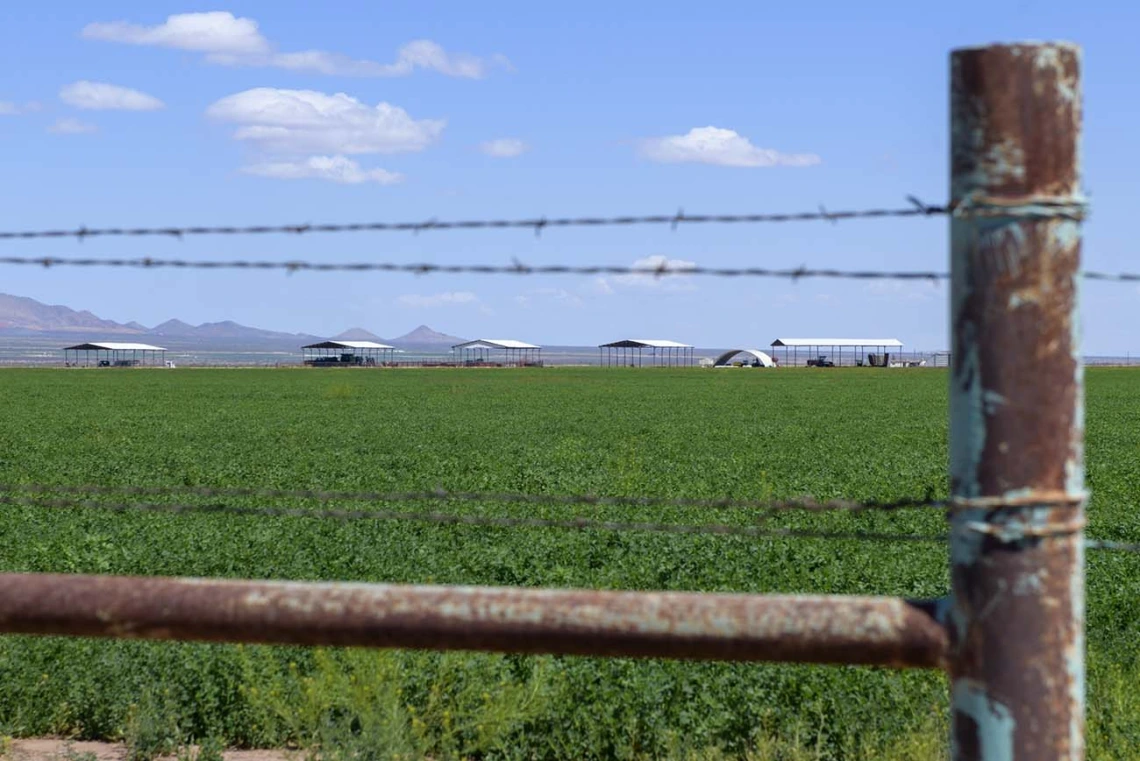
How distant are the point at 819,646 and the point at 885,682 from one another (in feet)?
18.7

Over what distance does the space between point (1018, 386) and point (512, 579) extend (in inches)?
398

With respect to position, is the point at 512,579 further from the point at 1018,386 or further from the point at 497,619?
the point at 1018,386

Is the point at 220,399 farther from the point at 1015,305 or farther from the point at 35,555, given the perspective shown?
the point at 1015,305

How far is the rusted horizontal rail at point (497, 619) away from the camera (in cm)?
233

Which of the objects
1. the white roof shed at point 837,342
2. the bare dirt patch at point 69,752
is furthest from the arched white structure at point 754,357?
the bare dirt patch at point 69,752

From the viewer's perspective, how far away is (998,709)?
89.0 inches

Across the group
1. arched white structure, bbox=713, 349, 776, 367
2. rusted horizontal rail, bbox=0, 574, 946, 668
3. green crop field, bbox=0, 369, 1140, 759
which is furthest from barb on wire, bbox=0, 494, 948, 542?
arched white structure, bbox=713, 349, 776, 367

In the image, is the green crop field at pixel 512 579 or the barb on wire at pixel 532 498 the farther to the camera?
the green crop field at pixel 512 579

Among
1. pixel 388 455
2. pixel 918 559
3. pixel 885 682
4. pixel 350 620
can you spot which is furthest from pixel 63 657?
pixel 388 455

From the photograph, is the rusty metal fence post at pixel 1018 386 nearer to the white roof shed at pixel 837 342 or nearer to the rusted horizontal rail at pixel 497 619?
the rusted horizontal rail at pixel 497 619

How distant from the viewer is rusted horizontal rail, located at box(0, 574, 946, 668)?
7.63 ft

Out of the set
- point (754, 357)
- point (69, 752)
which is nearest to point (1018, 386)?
point (69, 752)

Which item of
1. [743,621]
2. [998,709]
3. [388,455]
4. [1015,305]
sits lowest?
[388,455]

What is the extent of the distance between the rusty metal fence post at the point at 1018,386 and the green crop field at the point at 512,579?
151 inches
